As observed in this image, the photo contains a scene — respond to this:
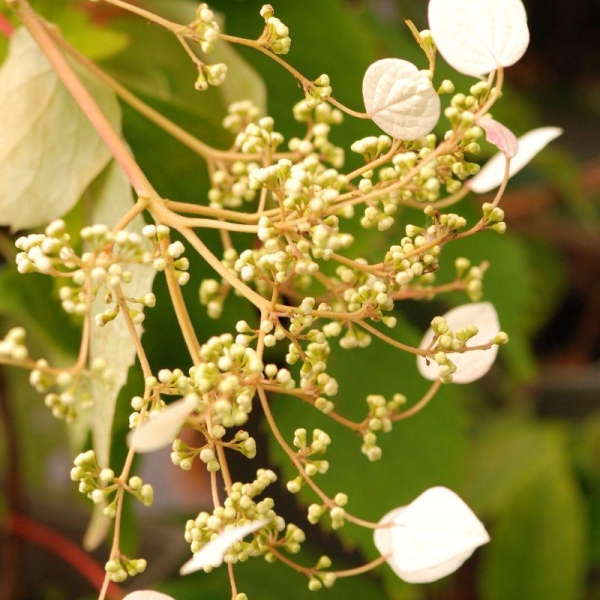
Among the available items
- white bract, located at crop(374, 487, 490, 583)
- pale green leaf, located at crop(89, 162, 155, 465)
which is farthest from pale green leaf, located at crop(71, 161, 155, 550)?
white bract, located at crop(374, 487, 490, 583)

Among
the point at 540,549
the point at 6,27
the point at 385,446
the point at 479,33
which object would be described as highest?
the point at 6,27

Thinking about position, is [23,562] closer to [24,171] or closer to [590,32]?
[24,171]

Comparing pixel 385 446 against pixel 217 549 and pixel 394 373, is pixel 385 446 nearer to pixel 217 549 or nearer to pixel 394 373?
pixel 394 373

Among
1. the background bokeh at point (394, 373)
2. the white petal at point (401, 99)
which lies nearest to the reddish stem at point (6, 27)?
the background bokeh at point (394, 373)

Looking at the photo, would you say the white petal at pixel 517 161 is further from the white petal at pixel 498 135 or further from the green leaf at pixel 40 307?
the green leaf at pixel 40 307

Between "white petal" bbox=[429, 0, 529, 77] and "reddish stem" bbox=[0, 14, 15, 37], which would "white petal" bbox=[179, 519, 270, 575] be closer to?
"white petal" bbox=[429, 0, 529, 77]

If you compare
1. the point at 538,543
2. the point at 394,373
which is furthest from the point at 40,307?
the point at 538,543
